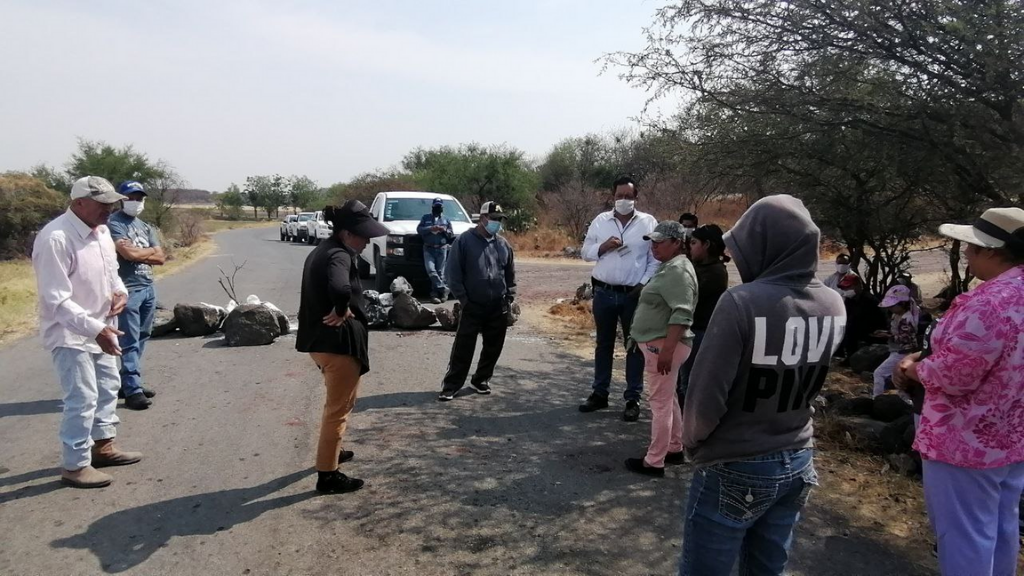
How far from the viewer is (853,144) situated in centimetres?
654

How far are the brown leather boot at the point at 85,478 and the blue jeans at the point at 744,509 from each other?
3.64 m

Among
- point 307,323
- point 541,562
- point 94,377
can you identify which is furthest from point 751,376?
point 94,377

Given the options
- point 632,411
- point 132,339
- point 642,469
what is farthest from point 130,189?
point 642,469

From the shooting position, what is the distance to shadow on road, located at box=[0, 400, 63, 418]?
5.66 meters

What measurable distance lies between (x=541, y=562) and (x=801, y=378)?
68.0 inches

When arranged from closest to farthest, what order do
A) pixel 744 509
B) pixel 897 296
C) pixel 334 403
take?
pixel 744 509 < pixel 334 403 < pixel 897 296

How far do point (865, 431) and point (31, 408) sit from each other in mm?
7197

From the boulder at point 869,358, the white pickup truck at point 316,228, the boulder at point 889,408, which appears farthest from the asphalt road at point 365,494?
the white pickup truck at point 316,228

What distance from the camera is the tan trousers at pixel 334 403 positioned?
4020mm

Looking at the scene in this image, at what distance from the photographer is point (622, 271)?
555cm

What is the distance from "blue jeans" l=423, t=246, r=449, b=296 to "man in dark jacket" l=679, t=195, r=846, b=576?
963 centimetres

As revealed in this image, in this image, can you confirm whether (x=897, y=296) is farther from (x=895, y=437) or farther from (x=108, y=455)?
(x=108, y=455)

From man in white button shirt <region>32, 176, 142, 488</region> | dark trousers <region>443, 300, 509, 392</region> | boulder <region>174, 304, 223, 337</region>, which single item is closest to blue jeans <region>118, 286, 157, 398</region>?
man in white button shirt <region>32, 176, 142, 488</region>

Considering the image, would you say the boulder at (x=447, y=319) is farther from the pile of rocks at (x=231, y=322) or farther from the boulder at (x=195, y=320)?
the boulder at (x=195, y=320)
